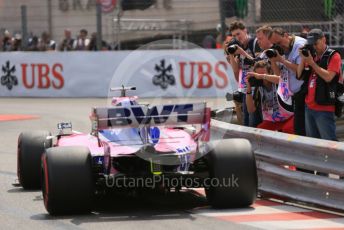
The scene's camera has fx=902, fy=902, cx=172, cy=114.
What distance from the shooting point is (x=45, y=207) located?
26.3ft

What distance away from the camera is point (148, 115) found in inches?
314

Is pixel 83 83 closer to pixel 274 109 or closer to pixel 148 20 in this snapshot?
pixel 148 20

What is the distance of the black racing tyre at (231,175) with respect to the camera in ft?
26.1

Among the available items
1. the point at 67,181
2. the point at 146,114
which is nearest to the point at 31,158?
the point at 67,181

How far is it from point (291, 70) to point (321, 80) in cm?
62

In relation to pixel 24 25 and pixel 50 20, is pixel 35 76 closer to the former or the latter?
pixel 24 25

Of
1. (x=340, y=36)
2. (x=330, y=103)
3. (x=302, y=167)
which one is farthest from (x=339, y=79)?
(x=340, y=36)

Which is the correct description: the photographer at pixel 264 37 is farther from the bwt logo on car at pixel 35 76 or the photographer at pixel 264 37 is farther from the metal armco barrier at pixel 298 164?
the bwt logo on car at pixel 35 76

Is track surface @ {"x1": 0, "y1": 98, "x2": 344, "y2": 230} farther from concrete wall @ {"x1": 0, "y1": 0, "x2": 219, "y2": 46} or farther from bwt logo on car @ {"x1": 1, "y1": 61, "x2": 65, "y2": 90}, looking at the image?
concrete wall @ {"x1": 0, "y1": 0, "x2": 219, "y2": 46}

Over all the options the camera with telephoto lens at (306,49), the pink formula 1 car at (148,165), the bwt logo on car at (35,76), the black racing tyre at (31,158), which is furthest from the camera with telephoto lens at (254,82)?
the bwt logo on car at (35,76)

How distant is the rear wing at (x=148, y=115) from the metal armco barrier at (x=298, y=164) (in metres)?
1.07

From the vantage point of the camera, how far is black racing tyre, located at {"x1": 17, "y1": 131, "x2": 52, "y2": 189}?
9.45 meters

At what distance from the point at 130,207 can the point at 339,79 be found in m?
2.40

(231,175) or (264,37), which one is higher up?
(264,37)
